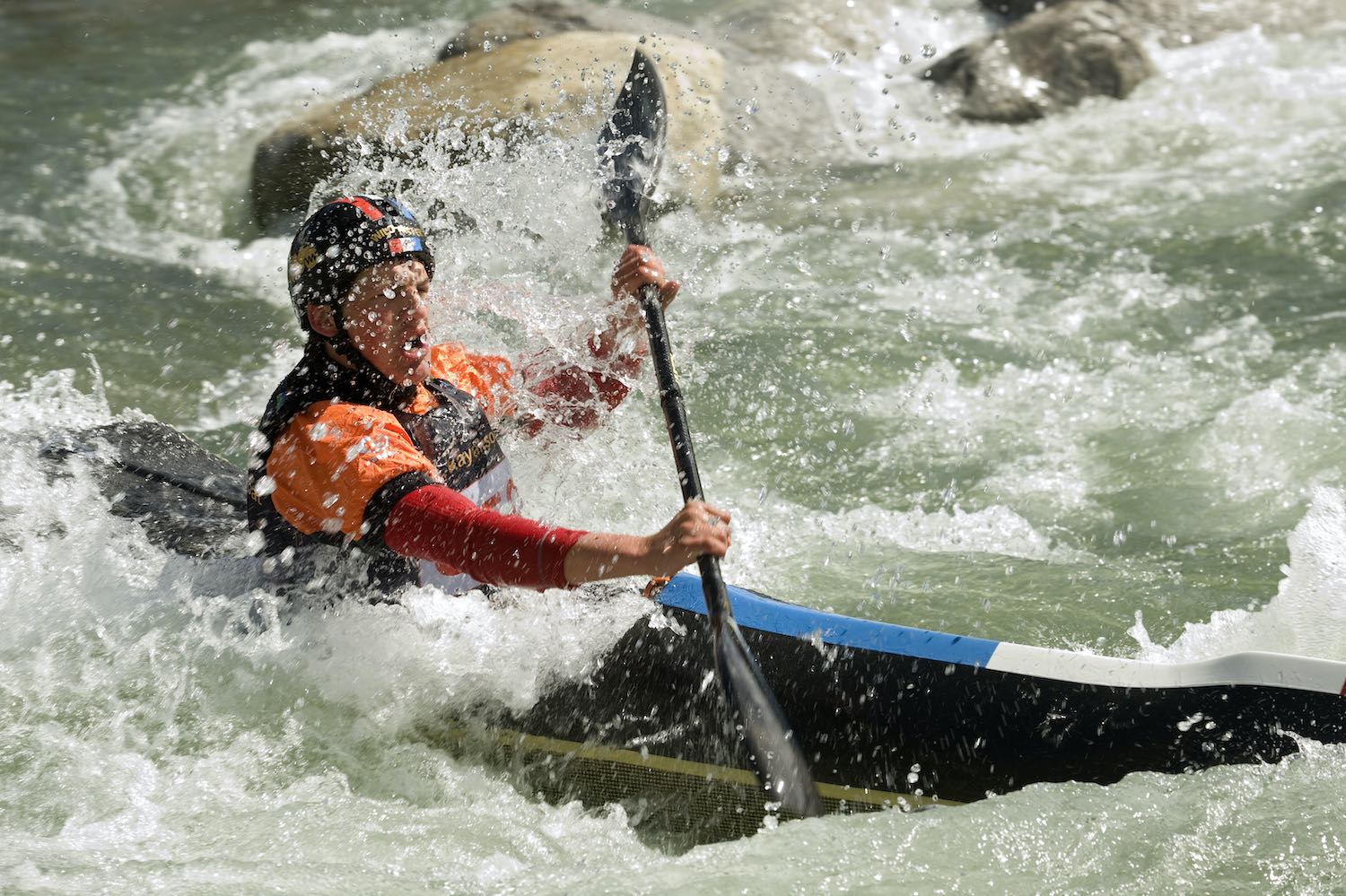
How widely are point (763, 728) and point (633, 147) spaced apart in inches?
92.7

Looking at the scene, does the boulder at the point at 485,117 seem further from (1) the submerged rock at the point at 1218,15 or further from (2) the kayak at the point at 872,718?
(2) the kayak at the point at 872,718

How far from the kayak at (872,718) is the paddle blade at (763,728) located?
0.34 ft

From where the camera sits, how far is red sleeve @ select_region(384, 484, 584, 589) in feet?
8.36

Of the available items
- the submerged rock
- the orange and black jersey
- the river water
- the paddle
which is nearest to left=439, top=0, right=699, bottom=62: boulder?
the river water

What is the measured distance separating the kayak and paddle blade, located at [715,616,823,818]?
104 millimetres

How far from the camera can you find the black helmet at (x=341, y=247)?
2859 mm

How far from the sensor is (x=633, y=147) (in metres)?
4.42

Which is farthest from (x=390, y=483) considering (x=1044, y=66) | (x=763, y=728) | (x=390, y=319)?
(x=1044, y=66)

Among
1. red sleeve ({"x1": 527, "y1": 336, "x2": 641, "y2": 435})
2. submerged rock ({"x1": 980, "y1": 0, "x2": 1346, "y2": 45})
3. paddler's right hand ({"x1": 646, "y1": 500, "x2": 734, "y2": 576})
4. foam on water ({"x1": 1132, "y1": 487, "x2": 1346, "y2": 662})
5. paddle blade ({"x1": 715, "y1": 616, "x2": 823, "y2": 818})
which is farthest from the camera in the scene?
submerged rock ({"x1": 980, "y1": 0, "x2": 1346, "y2": 45})

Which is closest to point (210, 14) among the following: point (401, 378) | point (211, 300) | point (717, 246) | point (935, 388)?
point (211, 300)

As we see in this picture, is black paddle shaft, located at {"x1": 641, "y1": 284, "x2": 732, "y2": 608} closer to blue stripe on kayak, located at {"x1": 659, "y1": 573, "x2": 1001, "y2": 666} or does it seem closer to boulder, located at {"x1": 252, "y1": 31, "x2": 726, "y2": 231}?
blue stripe on kayak, located at {"x1": 659, "y1": 573, "x2": 1001, "y2": 666}

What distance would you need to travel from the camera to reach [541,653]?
9.97 feet

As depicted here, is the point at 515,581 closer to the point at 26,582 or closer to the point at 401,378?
the point at 401,378

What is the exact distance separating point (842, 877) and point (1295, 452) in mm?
2728
